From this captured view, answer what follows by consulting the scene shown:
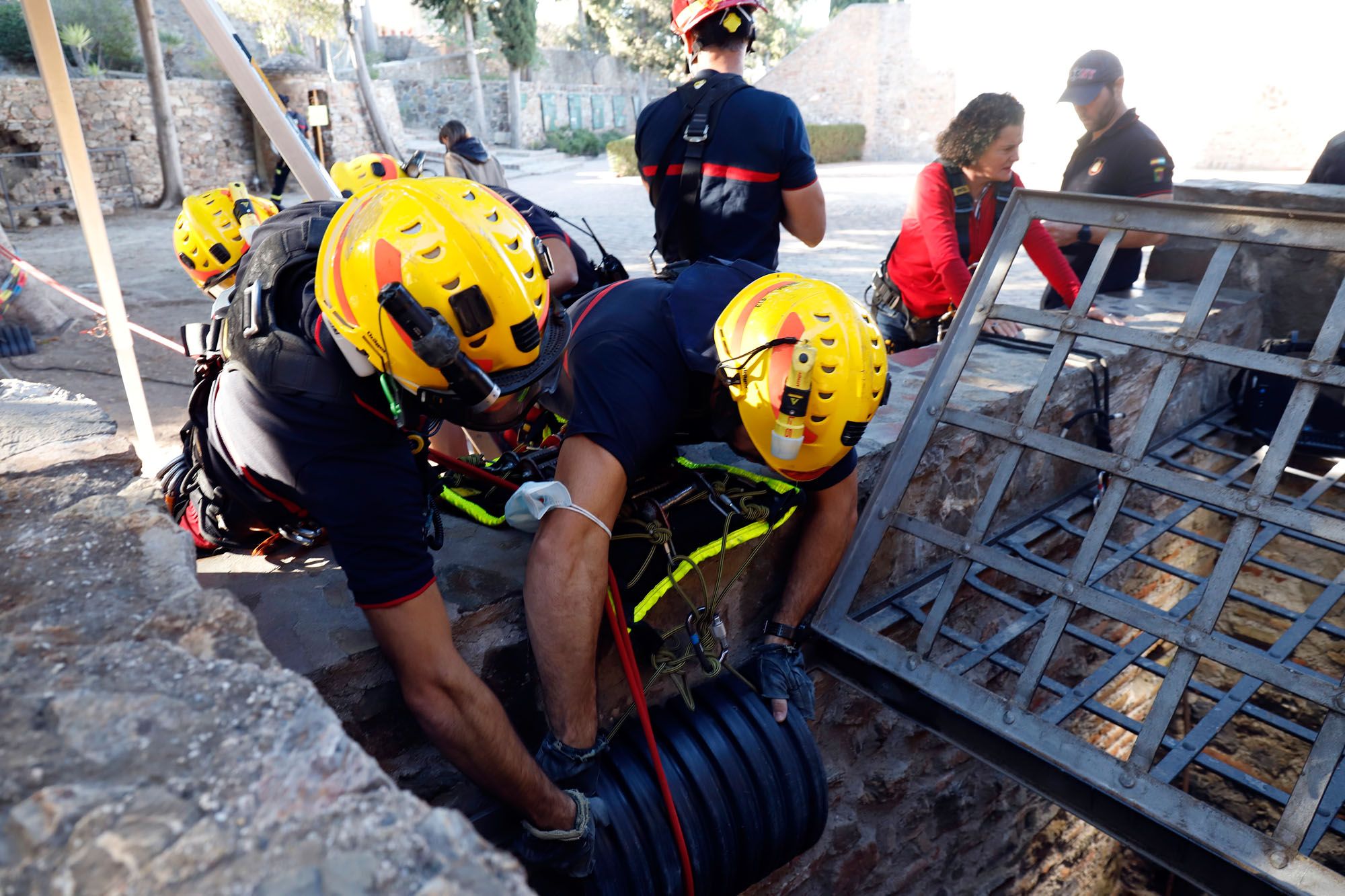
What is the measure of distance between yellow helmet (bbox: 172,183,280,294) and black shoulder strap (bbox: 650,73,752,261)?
190 cm

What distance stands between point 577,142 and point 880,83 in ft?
32.8

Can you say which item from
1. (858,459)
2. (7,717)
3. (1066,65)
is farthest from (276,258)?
(1066,65)

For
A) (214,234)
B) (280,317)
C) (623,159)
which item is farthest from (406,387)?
(623,159)

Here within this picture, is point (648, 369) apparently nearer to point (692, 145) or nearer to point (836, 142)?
point (692, 145)

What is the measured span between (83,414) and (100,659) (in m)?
1.14

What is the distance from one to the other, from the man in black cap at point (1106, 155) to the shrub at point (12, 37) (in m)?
22.2

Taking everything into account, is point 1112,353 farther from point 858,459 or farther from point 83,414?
point 83,414

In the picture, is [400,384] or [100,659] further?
[400,384]

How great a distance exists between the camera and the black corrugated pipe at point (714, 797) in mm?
2172

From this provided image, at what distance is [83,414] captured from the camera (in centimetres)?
213

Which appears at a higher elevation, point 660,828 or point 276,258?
point 276,258

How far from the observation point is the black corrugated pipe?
2172 mm

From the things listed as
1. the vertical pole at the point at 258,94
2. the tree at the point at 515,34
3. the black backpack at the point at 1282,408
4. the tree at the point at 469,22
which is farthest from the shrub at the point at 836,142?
the vertical pole at the point at 258,94

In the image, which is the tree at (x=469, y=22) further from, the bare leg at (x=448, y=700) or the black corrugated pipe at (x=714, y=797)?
the bare leg at (x=448, y=700)
